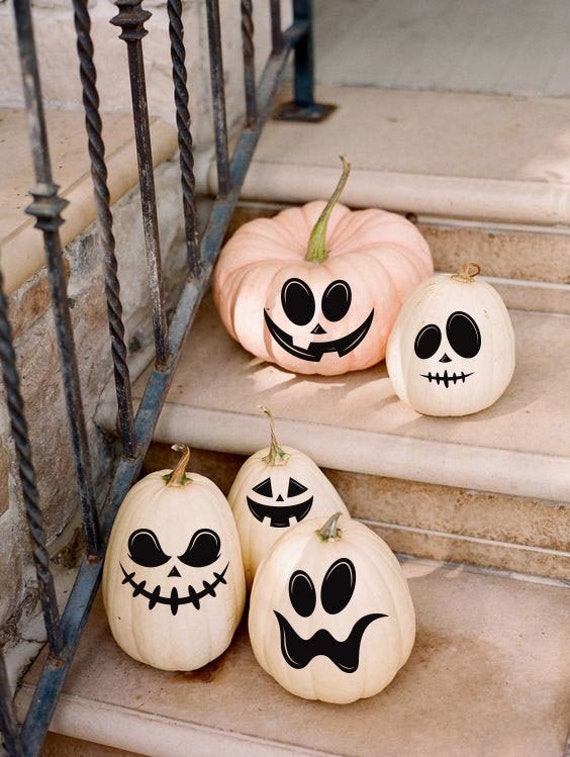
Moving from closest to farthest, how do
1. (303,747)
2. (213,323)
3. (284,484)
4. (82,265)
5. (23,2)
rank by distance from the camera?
(23,2)
(303,747)
(284,484)
(82,265)
(213,323)

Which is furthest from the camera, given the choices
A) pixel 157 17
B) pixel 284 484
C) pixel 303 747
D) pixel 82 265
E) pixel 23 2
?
pixel 157 17

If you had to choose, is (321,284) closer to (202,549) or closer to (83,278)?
(83,278)

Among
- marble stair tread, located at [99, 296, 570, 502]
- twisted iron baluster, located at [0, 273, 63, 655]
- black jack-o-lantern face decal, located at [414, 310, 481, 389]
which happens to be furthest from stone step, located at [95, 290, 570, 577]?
twisted iron baluster, located at [0, 273, 63, 655]

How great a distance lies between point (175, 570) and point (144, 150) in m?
0.63

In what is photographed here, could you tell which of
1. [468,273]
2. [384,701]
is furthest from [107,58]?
[384,701]

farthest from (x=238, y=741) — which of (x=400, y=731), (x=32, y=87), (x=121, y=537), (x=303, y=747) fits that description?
(x=32, y=87)

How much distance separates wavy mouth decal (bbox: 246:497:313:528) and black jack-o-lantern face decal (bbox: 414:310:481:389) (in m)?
0.31

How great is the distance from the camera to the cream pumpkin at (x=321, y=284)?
1.73 m

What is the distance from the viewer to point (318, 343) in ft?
5.78

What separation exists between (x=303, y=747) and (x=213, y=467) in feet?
1.83

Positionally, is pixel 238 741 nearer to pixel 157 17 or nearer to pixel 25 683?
pixel 25 683

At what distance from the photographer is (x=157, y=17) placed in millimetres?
1892

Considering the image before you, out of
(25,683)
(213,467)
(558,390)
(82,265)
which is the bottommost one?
(25,683)

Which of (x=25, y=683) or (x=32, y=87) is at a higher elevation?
(x=32, y=87)
